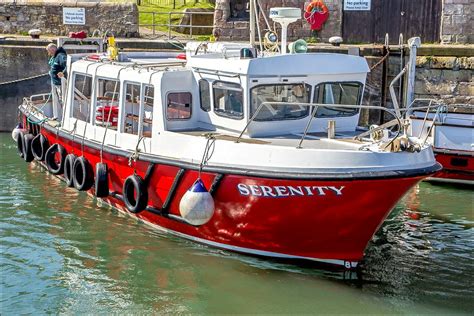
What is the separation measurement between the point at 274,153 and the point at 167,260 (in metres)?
2.10

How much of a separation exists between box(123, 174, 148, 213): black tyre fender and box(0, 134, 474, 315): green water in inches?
19.5

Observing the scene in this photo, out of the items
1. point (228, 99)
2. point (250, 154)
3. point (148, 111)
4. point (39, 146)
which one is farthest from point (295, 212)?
point (39, 146)

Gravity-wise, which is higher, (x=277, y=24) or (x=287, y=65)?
(x=277, y=24)

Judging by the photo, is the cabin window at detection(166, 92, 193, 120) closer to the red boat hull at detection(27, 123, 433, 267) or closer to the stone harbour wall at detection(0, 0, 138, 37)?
the red boat hull at detection(27, 123, 433, 267)

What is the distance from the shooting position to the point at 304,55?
10.8 meters

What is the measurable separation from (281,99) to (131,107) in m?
2.55

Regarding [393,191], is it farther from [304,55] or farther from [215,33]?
[215,33]

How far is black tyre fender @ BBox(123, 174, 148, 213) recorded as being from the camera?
11.2 metres

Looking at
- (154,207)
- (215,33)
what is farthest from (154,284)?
(215,33)

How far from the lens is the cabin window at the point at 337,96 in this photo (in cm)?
1098

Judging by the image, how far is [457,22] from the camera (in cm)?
2020

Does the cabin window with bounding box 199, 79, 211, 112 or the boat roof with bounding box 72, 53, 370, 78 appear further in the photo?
the cabin window with bounding box 199, 79, 211, 112

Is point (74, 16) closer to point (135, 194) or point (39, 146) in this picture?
point (39, 146)

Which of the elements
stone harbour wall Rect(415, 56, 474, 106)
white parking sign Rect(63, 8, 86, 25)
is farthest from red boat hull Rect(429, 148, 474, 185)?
white parking sign Rect(63, 8, 86, 25)
